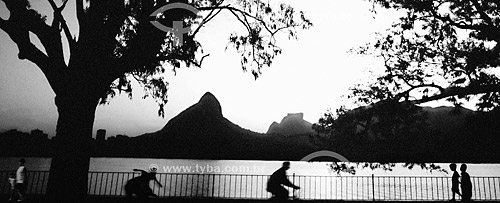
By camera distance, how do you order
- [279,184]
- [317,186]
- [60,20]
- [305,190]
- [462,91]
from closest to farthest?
[279,184], [60,20], [462,91], [305,190], [317,186]

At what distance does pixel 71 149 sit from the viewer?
377 inches

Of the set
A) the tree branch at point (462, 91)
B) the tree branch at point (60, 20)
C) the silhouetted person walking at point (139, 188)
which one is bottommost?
the silhouetted person walking at point (139, 188)

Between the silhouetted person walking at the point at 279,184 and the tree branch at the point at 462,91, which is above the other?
the tree branch at the point at 462,91

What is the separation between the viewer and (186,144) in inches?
7032

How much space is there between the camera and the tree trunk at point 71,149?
9391 millimetres

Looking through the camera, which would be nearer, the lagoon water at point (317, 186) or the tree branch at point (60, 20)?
the tree branch at point (60, 20)

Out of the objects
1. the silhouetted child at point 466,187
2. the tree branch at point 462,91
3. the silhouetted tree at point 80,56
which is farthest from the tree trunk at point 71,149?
the tree branch at point 462,91

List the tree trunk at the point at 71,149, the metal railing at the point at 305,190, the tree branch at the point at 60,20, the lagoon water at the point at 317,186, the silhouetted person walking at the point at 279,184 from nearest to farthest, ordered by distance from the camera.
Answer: the silhouetted person walking at the point at 279,184
the tree trunk at the point at 71,149
the tree branch at the point at 60,20
the metal railing at the point at 305,190
the lagoon water at the point at 317,186

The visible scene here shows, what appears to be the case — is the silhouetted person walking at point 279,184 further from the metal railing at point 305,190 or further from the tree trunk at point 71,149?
the tree trunk at point 71,149

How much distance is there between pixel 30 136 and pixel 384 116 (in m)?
144

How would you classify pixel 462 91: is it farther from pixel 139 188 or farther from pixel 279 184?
pixel 139 188

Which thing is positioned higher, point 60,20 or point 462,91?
point 60,20

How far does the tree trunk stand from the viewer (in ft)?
30.8

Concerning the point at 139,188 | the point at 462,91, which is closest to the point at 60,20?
the point at 139,188
